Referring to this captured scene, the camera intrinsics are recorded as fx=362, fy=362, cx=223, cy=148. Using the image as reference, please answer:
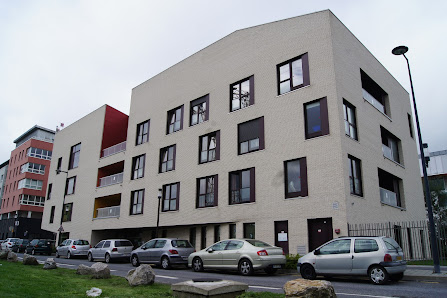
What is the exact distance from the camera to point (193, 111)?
2672cm

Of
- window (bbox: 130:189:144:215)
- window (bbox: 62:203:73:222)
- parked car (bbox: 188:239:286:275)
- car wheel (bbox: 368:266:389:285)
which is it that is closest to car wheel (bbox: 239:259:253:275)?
parked car (bbox: 188:239:286:275)

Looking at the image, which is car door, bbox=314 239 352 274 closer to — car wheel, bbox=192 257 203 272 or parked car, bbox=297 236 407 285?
parked car, bbox=297 236 407 285

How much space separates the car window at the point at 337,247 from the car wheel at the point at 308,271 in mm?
696

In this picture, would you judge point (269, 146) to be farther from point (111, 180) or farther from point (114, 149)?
point (114, 149)

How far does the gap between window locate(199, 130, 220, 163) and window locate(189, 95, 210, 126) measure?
1401 millimetres

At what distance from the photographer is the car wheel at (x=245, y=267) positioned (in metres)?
14.2

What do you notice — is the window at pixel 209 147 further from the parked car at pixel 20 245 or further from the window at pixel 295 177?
the parked car at pixel 20 245

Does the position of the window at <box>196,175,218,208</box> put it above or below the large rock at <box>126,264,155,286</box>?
above

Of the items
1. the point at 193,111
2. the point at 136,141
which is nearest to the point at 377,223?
the point at 193,111

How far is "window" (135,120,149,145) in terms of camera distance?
100ft

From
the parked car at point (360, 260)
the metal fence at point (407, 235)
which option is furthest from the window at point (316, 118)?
the parked car at point (360, 260)

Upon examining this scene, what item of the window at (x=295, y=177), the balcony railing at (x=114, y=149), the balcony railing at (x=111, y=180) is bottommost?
the window at (x=295, y=177)

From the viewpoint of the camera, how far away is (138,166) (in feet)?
99.5

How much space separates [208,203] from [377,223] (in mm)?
9945
